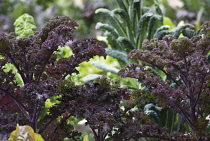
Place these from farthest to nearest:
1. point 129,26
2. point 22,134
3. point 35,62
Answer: point 129,26 → point 35,62 → point 22,134

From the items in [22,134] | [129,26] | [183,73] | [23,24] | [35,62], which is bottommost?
[22,134]

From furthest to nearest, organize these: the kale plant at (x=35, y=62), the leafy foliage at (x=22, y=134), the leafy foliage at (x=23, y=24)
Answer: the leafy foliage at (x=23, y=24) → the kale plant at (x=35, y=62) → the leafy foliage at (x=22, y=134)

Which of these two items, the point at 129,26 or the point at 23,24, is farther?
the point at 23,24

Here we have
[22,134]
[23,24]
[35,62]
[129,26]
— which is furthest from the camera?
[23,24]

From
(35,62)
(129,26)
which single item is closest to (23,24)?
(129,26)

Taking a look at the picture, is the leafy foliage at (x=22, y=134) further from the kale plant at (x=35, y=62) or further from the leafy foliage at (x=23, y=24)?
the leafy foliage at (x=23, y=24)

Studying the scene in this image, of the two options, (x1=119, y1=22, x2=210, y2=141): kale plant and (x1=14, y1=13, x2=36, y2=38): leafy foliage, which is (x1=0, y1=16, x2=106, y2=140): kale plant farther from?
(x1=14, y1=13, x2=36, y2=38): leafy foliage

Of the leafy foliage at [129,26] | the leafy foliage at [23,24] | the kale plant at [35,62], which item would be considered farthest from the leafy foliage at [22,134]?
the leafy foliage at [23,24]

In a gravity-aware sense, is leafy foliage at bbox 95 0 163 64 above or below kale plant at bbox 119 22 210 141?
above

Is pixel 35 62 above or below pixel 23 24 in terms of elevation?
below

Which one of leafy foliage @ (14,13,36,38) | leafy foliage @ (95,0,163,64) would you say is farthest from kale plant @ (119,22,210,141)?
leafy foliage @ (14,13,36,38)

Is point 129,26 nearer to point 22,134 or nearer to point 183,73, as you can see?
point 183,73

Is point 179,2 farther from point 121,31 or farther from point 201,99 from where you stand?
point 201,99

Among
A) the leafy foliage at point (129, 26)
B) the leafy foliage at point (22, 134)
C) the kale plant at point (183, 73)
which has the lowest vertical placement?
the leafy foliage at point (22, 134)
